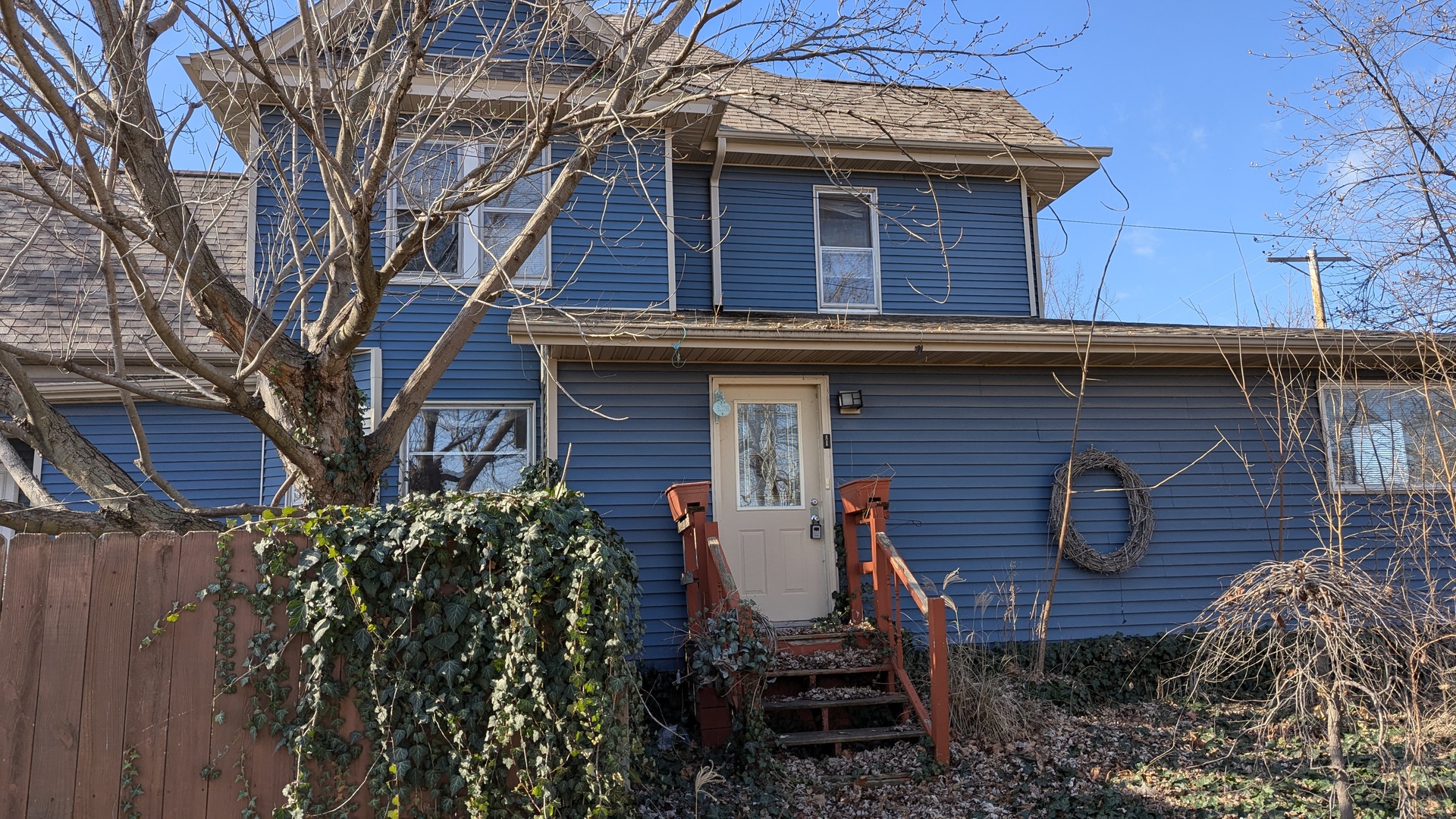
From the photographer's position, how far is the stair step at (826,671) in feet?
20.6

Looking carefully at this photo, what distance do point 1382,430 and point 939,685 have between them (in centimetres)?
608

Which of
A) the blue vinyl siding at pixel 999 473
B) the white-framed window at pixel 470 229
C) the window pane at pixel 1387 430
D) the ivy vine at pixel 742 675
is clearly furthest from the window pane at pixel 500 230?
the window pane at pixel 1387 430

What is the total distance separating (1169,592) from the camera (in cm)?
830

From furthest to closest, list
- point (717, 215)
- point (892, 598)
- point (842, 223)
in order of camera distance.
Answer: point (842, 223), point (717, 215), point (892, 598)

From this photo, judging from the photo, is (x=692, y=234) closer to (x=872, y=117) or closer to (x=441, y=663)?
(x=872, y=117)

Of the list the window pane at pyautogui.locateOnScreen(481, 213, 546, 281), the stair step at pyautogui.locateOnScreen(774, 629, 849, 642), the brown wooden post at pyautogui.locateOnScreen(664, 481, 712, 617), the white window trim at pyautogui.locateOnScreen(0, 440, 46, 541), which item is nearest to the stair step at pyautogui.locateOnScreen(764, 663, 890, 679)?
the stair step at pyautogui.locateOnScreen(774, 629, 849, 642)

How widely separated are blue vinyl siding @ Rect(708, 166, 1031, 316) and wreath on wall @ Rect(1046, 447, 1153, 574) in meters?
2.18

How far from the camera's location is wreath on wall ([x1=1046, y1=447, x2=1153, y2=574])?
26.4ft

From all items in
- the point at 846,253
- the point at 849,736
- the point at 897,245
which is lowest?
the point at 849,736

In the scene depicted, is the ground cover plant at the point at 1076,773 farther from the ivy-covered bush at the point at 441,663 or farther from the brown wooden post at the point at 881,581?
the ivy-covered bush at the point at 441,663

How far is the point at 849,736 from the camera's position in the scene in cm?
598

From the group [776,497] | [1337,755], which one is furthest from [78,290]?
[1337,755]

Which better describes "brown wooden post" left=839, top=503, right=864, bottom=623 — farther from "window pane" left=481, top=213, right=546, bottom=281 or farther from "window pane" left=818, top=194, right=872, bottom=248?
"window pane" left=481, top=213, right=546, bottom=281

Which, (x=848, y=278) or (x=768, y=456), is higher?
(x=848, y=278)
